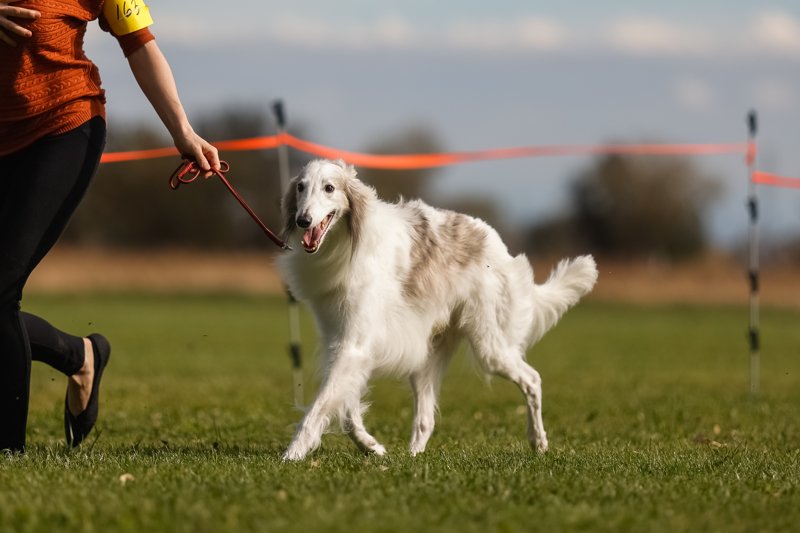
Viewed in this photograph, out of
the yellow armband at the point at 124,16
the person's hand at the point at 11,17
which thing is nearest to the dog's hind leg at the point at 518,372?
the yellow armband at the point at 124,16

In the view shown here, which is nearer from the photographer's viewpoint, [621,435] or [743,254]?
[621,435]

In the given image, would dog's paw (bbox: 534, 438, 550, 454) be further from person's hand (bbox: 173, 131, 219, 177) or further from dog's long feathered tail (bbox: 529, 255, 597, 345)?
person's hand (bbox: 173, 131, 219, 177)

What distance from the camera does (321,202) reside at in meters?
6.35

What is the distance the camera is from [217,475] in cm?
525

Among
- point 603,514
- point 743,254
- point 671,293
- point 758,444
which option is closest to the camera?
point 603,514

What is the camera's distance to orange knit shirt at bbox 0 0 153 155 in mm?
5391

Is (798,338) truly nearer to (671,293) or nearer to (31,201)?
(671,293)

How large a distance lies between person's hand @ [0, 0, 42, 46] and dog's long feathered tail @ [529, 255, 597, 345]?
12.4 ft

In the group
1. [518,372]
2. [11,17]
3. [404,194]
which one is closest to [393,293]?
[518,372]

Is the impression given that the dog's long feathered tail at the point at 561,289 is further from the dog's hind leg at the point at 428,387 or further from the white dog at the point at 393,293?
the dog's hind leg at the point at 428,387

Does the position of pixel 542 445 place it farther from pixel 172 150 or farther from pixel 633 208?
pixel 633 208

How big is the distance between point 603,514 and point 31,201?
295 cm

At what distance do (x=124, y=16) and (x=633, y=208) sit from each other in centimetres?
5580

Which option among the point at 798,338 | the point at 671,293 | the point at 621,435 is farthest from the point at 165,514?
the point at 671,293
